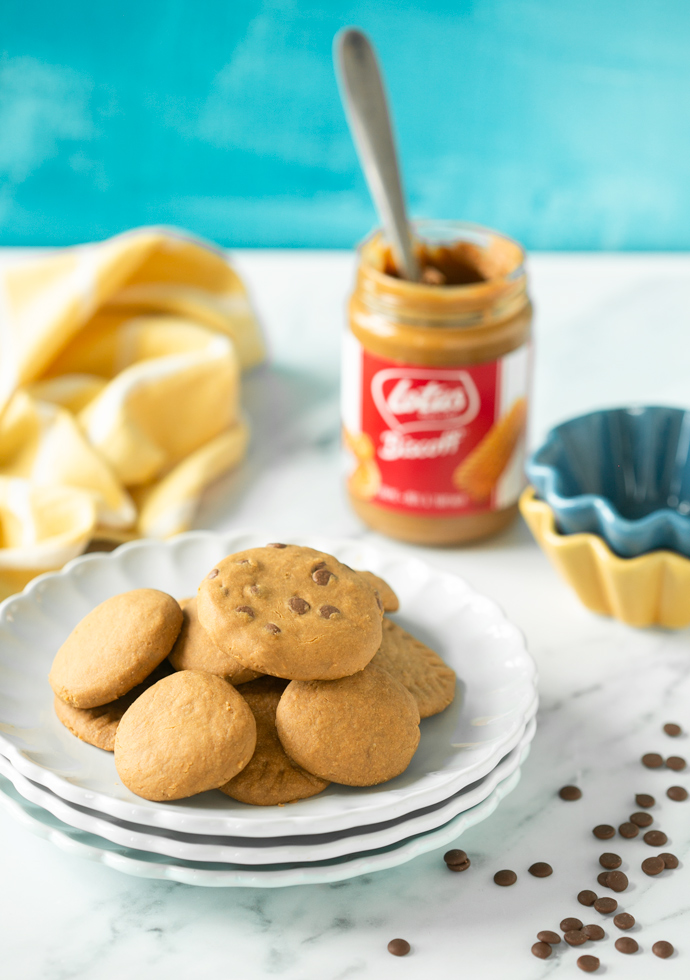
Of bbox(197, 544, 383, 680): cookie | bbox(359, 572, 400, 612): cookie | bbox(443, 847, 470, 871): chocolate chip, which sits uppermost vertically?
bbox(197, 544, 383, 680): cookie

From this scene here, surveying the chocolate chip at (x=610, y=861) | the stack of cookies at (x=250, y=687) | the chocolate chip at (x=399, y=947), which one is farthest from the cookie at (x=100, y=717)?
the chocolate chip at (x=610, y=861)

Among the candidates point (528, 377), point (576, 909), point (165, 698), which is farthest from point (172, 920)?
point (528, 377)

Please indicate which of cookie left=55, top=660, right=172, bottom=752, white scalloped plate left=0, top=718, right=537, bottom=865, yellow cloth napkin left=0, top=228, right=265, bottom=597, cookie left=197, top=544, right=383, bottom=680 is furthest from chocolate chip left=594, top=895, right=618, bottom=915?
yellow cloth napkin left=0, top=228, right=265, bottom=597

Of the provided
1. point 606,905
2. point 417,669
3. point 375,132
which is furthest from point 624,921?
point 375,132

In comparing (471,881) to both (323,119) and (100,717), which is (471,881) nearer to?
(100,717)

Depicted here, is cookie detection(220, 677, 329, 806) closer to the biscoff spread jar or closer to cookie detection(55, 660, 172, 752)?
cookie detection(55, 660, 172, 752)

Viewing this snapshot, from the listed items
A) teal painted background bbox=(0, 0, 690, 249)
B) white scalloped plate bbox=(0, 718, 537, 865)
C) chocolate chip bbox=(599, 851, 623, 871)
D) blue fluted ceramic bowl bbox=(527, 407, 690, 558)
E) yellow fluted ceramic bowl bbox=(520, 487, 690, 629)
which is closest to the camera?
white scalloped plate bbox=(0, 718, 537, 865)

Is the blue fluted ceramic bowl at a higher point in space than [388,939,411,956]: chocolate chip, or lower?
higher
